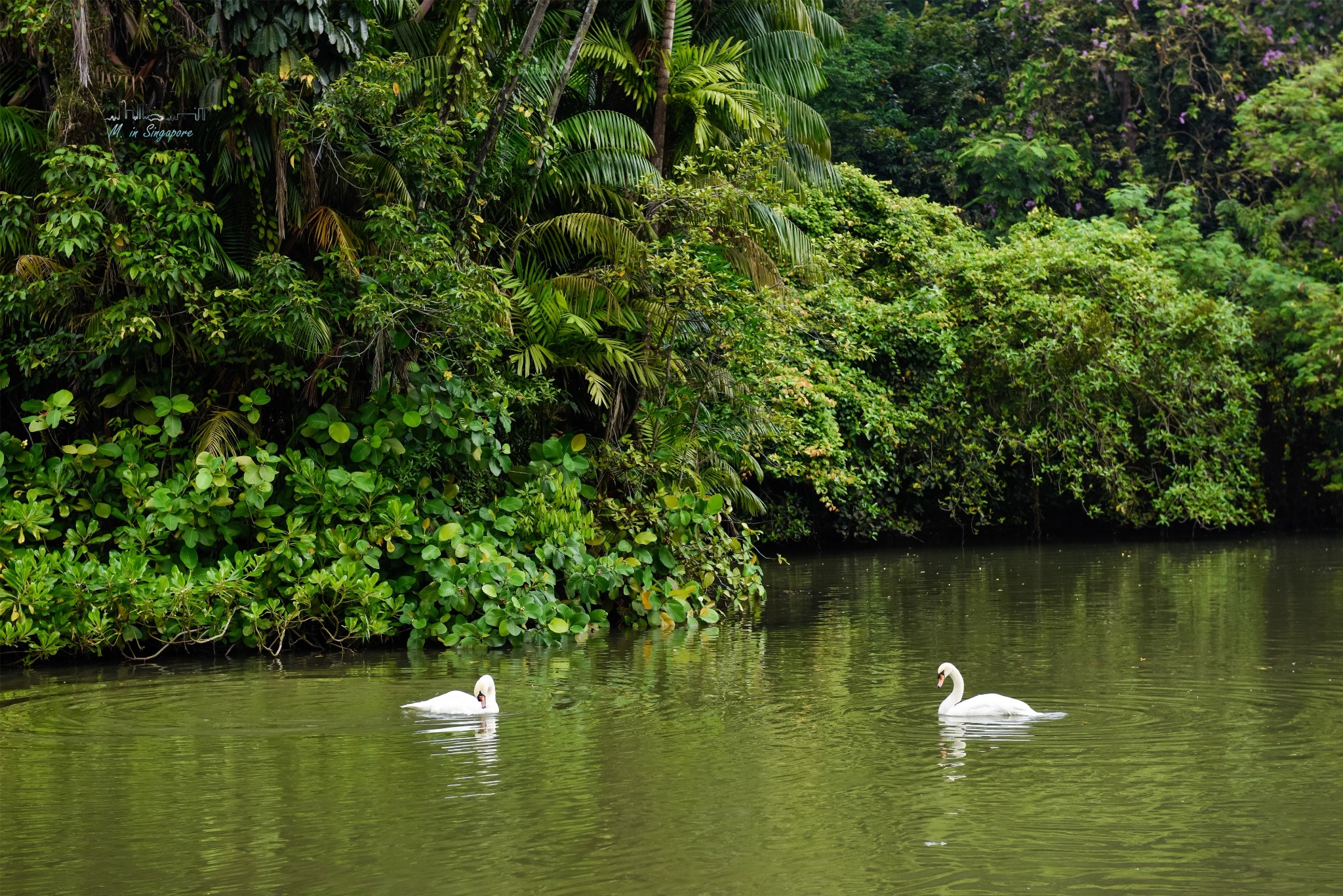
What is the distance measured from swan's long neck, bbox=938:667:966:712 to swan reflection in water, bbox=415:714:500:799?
9.96 feet

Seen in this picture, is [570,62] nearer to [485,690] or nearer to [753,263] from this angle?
[753,263]

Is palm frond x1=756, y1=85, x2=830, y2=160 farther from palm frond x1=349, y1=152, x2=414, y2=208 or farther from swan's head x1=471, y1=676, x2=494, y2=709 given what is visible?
swan's head x1=471, y1=676, x2=494, y2=709

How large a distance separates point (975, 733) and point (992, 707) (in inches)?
14.5

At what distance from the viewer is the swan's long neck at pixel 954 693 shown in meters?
10.3

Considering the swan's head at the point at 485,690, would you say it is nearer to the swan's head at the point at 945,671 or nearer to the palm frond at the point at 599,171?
the swan's head at the point at 945,671

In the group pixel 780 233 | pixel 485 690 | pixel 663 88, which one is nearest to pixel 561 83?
pixel 663 88

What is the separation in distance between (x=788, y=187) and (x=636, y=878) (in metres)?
13.8

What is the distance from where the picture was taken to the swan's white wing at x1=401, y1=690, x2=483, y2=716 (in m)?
10.6

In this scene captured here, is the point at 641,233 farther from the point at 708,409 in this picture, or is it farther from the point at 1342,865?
the point at 1342,865

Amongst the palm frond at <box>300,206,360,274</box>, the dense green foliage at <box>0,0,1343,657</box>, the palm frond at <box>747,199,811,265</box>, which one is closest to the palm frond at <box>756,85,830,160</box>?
the dense green foliage at <box>0,0,1343,657</box>

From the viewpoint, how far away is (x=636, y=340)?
17.2 meters

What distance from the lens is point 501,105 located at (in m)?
15.1

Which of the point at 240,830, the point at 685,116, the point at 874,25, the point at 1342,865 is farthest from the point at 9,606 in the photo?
the point at 874,25

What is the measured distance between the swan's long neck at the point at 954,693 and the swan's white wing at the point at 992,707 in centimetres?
12
